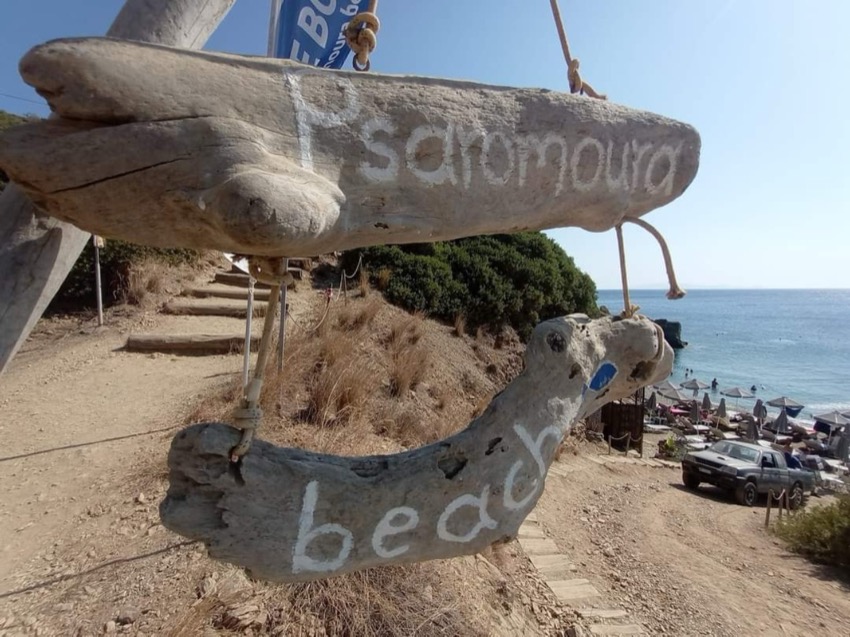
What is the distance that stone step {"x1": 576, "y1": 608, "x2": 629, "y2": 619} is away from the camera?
4223mm

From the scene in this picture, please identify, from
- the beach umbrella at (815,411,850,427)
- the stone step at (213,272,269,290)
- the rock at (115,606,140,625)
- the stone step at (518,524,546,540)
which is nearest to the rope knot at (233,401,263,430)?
the rock at (115,606,140,625)

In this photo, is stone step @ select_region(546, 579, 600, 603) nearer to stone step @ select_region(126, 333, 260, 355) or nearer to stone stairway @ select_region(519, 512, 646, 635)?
stone stairway @ select_region(519, 512, 646, 635)

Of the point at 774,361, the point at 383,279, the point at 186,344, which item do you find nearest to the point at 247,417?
the point at 186,344

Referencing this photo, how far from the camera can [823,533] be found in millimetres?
7379

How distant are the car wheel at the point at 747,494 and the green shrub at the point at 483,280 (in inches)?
179

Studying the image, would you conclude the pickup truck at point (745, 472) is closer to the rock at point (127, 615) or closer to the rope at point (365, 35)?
the rock at point (127, 615)

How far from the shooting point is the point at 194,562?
291 cm

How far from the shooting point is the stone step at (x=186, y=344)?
255 inches

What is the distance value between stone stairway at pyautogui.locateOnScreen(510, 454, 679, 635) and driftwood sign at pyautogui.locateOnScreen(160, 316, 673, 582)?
141 inches

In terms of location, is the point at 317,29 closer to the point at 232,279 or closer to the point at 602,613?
the point at 602,613

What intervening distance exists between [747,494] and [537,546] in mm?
7084

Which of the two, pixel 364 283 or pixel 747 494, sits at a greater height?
pixel 364 283

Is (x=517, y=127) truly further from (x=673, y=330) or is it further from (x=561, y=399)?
(x=673, y=330)

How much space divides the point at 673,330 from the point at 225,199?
4522 centimetres
